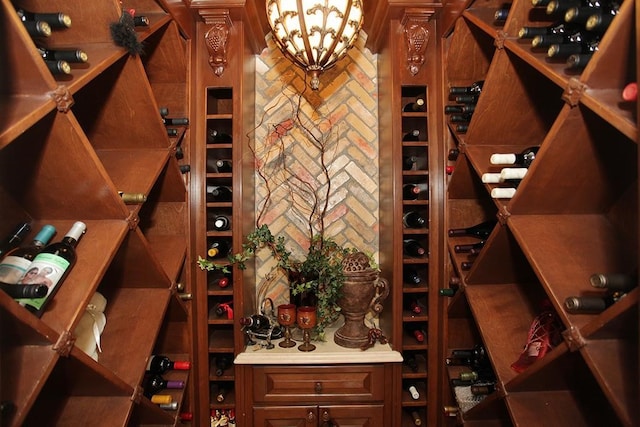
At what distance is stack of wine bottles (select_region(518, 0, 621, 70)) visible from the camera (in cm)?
106

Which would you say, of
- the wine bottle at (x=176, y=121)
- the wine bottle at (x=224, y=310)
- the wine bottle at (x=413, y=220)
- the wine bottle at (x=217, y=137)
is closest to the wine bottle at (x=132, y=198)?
the wine bottle at (x=176, y=121)

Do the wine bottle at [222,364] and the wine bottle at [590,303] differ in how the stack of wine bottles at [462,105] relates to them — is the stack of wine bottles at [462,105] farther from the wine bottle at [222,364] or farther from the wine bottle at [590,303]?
the wine bottle at [222,364]

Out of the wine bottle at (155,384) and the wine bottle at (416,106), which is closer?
the wine bottle at (155,384)

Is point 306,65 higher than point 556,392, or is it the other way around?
point 306,65

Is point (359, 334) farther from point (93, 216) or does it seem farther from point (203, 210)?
point (93, 216)

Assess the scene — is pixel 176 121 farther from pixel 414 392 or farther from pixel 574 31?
pixel 414 392

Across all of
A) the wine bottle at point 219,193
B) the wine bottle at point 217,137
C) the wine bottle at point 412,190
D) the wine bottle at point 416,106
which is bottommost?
the wine bottle at point 219,193

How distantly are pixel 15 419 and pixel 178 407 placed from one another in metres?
1.05

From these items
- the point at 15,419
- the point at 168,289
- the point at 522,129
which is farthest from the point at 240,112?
the point at 15,419

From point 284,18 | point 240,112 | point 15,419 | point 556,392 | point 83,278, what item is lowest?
point 15,419

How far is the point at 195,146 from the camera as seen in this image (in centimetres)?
204

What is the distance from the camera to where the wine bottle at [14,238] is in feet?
3.82

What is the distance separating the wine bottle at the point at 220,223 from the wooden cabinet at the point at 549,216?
3.68ft

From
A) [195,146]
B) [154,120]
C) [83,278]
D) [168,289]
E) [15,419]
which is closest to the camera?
[15,419]
